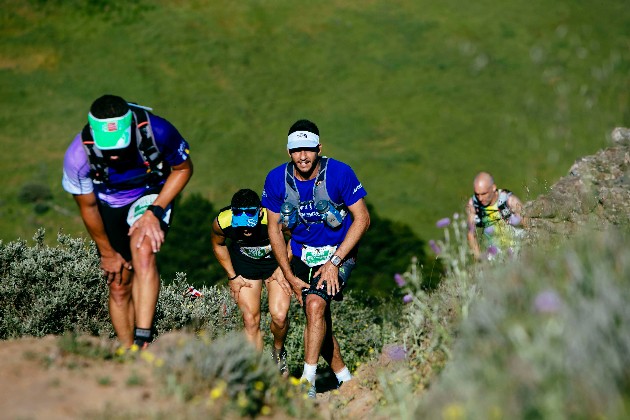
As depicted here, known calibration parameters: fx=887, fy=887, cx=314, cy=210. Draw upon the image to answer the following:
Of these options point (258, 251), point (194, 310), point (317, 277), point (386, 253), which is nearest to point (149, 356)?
point (317, 277)

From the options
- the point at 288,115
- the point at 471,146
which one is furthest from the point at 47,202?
the point at 471,146

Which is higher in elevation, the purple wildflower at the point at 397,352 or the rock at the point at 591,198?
the rock at the point at 591,198

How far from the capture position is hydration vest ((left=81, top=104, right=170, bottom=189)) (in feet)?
21.0

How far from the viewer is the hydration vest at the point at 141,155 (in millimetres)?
6391

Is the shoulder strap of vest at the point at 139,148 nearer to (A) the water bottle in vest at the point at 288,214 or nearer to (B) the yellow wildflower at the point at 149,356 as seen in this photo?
(A) the water bottle in vest at the point at 288,214

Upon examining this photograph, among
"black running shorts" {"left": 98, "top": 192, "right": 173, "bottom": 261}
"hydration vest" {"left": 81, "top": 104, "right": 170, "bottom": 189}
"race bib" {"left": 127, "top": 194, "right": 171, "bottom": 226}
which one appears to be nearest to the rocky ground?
"black running shorts" {"left": 98, "top": 192, "right": 173, "bottom": 261}

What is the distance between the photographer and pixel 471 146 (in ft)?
167

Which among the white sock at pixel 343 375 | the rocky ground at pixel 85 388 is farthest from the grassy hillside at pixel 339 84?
the rocky ground at pixel 85 388

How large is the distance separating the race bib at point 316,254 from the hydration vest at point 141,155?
Answer: 5.50 ft

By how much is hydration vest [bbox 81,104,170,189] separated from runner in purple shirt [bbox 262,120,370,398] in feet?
4.09

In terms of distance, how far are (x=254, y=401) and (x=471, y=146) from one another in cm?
4690

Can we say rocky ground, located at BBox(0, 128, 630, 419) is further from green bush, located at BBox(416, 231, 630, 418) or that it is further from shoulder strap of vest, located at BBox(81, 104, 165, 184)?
green bush, located at BBox(416, 231, 630, 418)

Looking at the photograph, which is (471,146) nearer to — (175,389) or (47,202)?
(47,202)

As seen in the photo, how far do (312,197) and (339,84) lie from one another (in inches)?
2064
